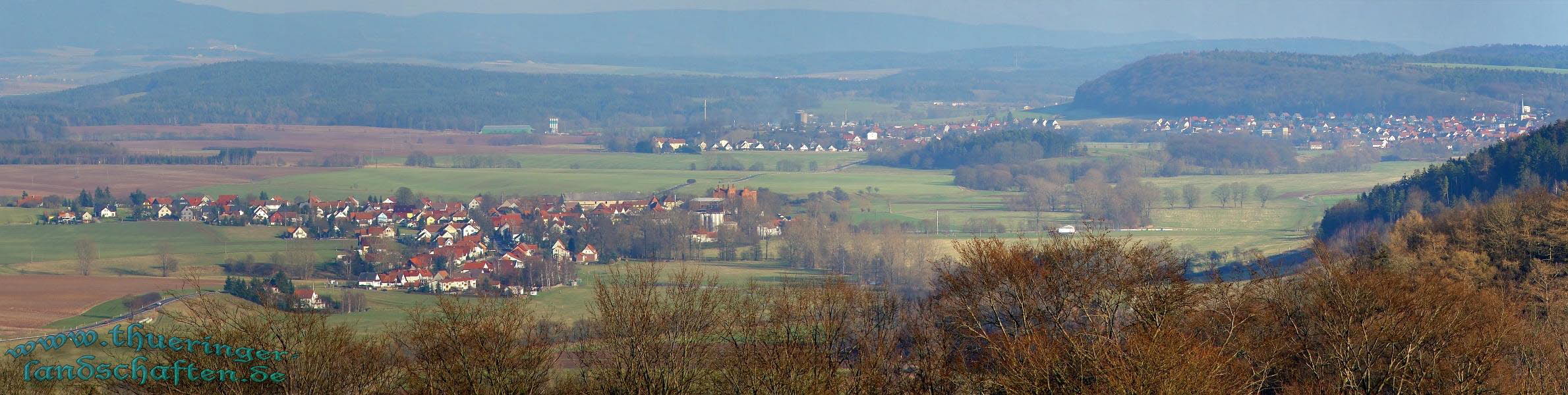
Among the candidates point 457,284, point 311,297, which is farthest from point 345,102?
point 311,297

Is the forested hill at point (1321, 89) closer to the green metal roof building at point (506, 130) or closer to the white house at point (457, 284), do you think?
the green metal roof building at point (506, 130)

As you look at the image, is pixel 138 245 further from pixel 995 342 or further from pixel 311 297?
pixel 995 342

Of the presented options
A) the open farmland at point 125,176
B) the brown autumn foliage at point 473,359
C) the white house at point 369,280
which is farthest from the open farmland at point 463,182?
the brown autumn foliage at point 473,359

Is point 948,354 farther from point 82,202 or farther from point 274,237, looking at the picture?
point 82,202

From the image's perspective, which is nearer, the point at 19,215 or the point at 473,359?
the point at 473,359

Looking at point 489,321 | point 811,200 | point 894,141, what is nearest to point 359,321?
point 489,321

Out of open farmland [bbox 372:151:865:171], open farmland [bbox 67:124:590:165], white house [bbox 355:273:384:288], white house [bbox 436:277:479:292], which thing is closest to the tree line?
white house [bbox 436:277:479:292]
